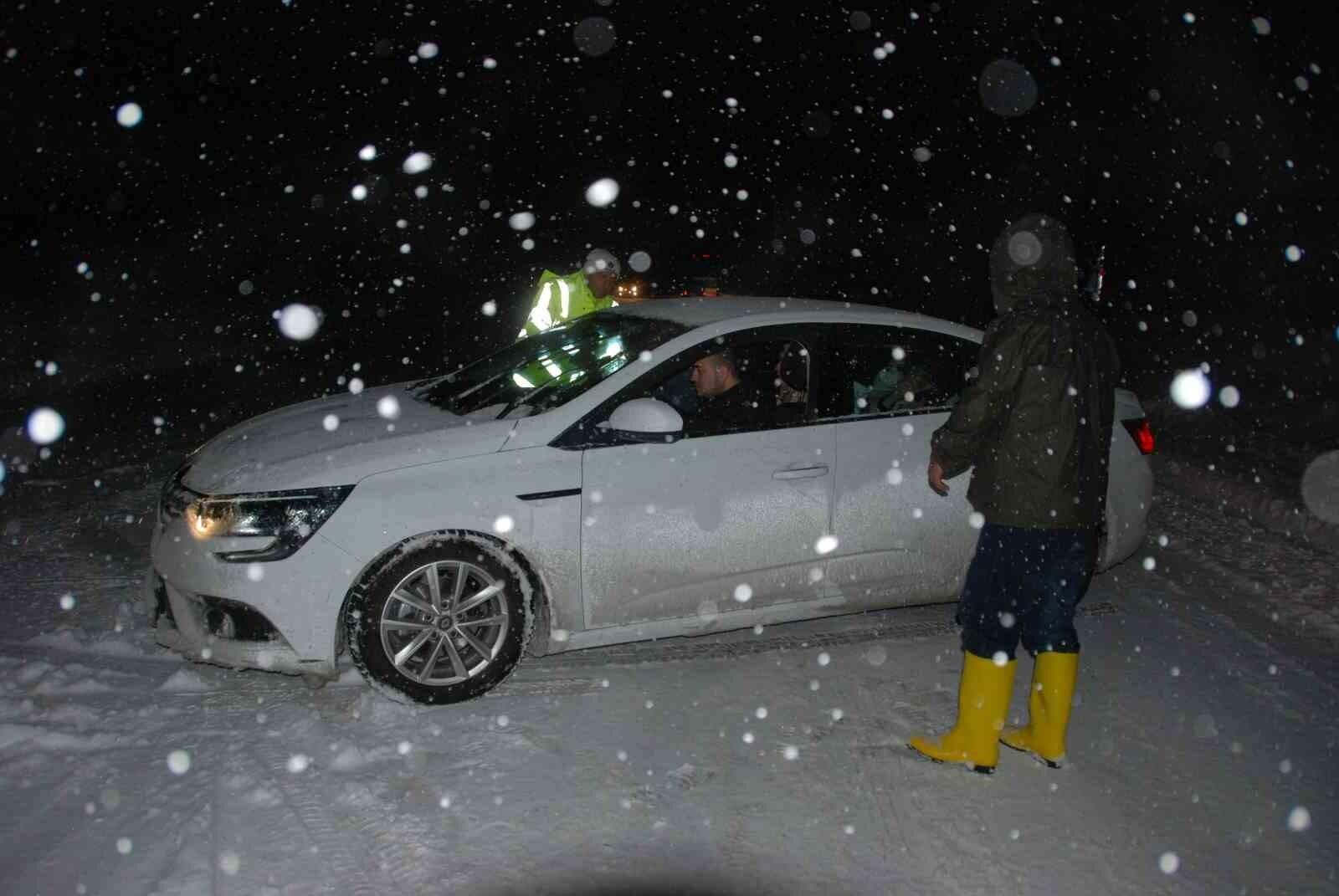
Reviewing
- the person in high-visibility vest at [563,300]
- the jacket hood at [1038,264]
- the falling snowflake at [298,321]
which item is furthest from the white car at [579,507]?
the falling snowflake at [298,321]

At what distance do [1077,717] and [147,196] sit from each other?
2535 centimetres

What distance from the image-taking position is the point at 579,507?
420 centimetres

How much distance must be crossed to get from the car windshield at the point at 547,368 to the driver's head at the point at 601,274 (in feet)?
5.34

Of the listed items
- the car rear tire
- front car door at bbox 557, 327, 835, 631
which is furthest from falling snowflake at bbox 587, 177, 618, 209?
the car rear tire

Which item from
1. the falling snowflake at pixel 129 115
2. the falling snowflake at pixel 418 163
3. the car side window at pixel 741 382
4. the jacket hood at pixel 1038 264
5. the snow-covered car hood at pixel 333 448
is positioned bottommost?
the snow-covered car hood at pixel 333 448

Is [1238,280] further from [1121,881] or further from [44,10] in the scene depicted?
[44,10]

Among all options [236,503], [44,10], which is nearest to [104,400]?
[236,503]

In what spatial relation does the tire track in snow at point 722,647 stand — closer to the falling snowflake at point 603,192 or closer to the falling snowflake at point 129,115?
the falling snowflake at point 129,115

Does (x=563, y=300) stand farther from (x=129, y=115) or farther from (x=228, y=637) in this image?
(x=129, y=115)

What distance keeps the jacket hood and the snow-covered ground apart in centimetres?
170

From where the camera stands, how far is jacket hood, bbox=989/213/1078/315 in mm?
3588

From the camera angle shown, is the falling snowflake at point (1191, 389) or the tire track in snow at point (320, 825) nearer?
the tire track in snow at point (320, 825)

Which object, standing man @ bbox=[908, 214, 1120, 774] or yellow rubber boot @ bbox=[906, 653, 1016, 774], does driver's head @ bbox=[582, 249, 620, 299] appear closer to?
standing man @ bbox=[908, 214, 1120, 774]

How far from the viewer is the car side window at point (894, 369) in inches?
188
